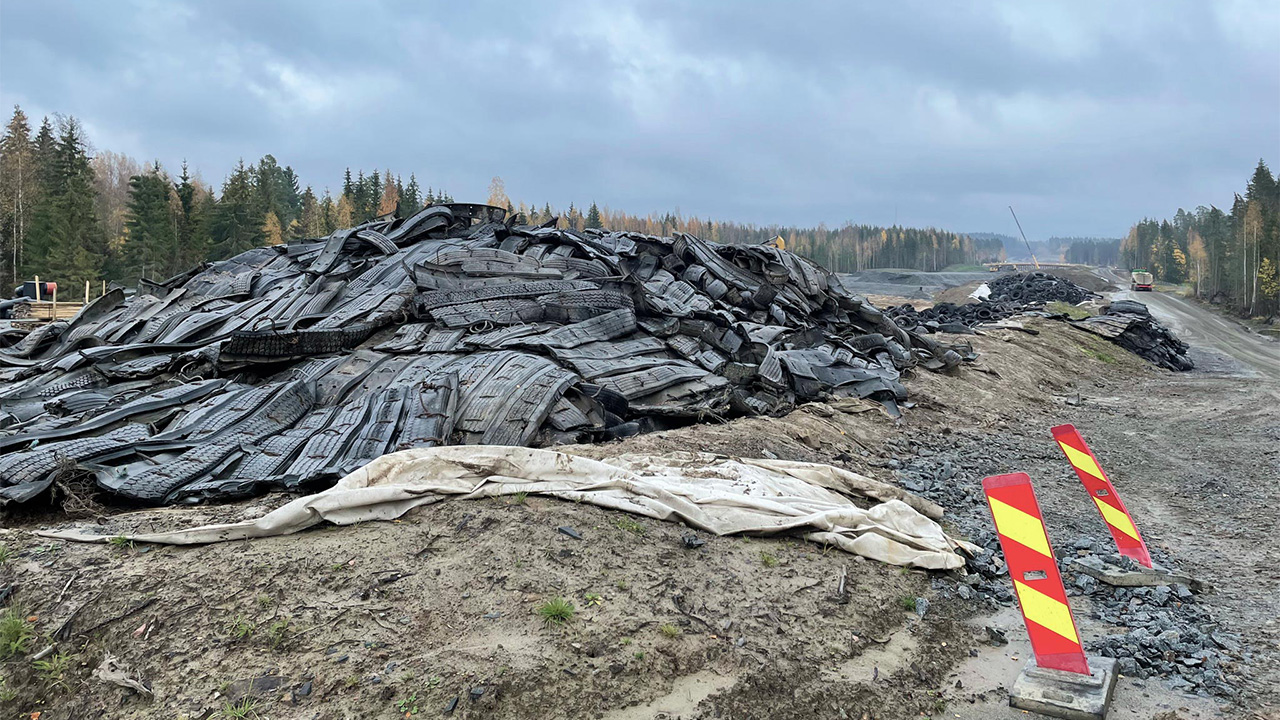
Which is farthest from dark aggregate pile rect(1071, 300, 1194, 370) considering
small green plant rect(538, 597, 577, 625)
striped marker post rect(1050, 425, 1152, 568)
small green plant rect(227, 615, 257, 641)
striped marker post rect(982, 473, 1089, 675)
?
small green plant rect(227, 615, 257, 641)

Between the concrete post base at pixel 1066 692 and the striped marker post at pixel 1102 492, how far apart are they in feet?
5.20

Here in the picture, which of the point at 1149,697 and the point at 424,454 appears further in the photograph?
the point at 424,454

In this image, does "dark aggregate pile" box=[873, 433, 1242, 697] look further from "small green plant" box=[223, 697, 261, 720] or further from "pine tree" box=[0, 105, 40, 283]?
"pine tree" box=[0, 105, 40, 283]

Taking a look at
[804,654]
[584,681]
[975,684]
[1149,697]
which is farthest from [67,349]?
[1149,697]

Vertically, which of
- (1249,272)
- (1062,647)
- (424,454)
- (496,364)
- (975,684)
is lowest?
(975,684)

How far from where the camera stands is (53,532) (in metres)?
5.35

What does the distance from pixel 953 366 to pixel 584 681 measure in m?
14.3

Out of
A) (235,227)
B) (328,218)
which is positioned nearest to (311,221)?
(328,218)

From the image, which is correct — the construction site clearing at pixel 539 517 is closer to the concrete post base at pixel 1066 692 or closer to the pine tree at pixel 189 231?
the concrete post base at pixel 1066 692

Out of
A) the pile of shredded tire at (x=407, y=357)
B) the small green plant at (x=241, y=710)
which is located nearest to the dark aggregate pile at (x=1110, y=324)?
the pile of shredded tire at (x=407, y=357)

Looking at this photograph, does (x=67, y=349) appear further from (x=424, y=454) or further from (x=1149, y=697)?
(x=1149, y=697)

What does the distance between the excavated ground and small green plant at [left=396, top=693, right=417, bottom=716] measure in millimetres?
12

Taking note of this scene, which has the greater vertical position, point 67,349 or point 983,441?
point 67,349

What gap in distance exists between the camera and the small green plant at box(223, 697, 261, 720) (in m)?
3.62
